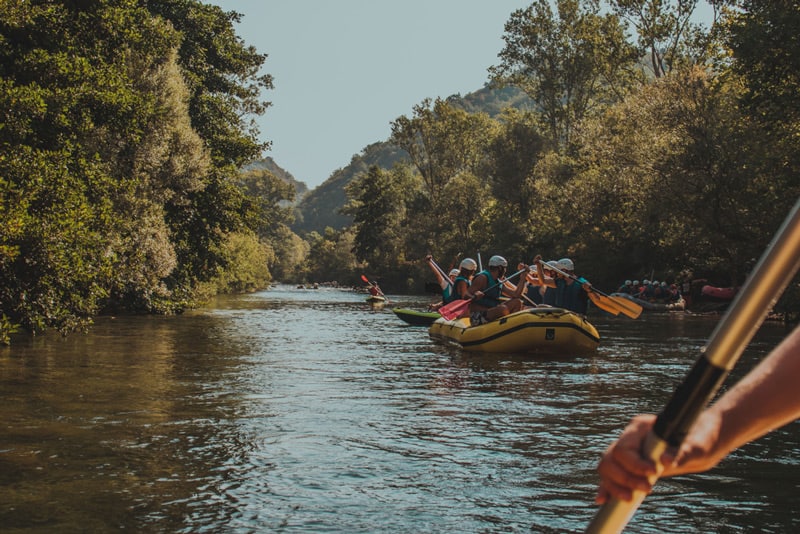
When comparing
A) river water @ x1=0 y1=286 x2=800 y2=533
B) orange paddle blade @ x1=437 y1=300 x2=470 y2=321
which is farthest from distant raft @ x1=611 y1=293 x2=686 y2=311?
river water @ x1=0 y1=286 x2=800 y2=533

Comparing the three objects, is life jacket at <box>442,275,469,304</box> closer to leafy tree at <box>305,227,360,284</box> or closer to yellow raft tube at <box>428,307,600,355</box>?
yellow raft tube at <box>428,307,600,355</box>

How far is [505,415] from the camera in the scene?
9.06 metres

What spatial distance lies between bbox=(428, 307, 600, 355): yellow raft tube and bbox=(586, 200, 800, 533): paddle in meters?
13.5

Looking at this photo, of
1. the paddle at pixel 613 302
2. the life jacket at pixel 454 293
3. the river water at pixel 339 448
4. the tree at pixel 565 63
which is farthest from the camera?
the tree at pixel 565 63

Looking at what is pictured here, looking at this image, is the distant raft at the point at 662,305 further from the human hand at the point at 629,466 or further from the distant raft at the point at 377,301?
the human hand at the point at 629,466

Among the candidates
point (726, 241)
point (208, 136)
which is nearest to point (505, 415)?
point (726, 241)

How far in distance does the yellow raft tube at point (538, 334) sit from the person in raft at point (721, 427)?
13.4 metres

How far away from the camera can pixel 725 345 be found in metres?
1.34

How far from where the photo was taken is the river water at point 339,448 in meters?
5.39

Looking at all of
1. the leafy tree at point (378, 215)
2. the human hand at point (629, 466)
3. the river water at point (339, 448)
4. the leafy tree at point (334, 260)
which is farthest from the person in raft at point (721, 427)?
the leafy tree at point (334, 260)

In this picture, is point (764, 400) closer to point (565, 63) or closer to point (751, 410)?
point (751, 410)

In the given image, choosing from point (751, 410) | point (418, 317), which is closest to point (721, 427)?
point (751, 410)

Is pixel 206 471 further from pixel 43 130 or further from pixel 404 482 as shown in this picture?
pixel 43 130

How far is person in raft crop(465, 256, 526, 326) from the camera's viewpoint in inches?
636
